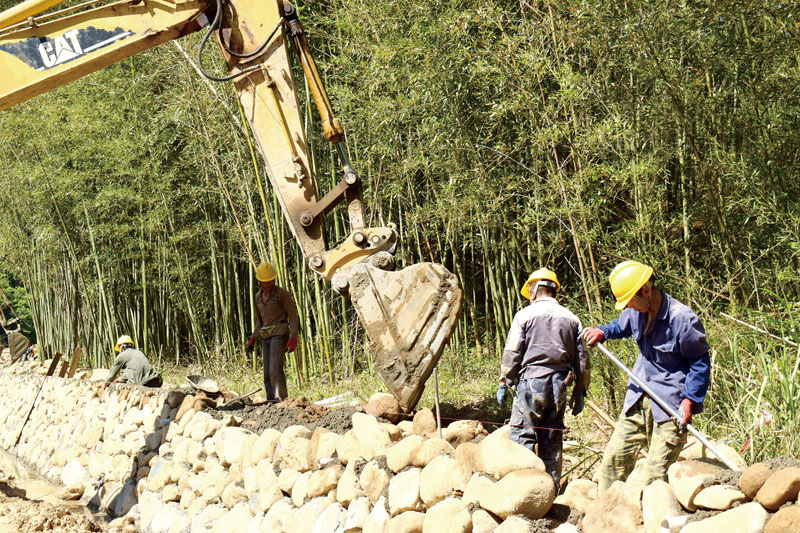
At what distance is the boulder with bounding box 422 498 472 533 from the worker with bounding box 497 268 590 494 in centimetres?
95

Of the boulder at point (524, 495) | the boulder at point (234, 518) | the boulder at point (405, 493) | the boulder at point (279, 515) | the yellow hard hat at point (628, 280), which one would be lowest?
the boulder at point (234, 518)

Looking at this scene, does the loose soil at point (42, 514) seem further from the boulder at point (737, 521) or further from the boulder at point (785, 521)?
the boulder at point (785, 521)

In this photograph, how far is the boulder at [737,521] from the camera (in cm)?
221

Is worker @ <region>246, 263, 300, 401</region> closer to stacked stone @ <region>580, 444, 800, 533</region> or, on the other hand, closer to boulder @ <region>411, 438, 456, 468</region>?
boulder @ <region>411, 438, 456, 468</region>

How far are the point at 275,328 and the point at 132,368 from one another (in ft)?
8.50

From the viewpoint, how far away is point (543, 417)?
4230 millimetres

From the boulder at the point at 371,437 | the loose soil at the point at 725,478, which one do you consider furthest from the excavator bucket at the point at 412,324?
the loose soil at the point at 725,478

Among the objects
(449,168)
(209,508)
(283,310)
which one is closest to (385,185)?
(449,168)

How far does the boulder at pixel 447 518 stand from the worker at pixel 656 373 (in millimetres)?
647

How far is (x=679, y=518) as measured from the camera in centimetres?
243

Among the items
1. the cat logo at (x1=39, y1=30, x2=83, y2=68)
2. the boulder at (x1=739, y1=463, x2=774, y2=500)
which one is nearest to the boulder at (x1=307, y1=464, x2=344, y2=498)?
the boulder at (x1=739, y1=463, x2=774, y2=500)

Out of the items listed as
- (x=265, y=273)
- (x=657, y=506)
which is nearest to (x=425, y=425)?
(x=657, y=506)

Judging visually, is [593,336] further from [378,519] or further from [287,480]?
[287,480]

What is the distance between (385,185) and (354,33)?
152 centimetres
